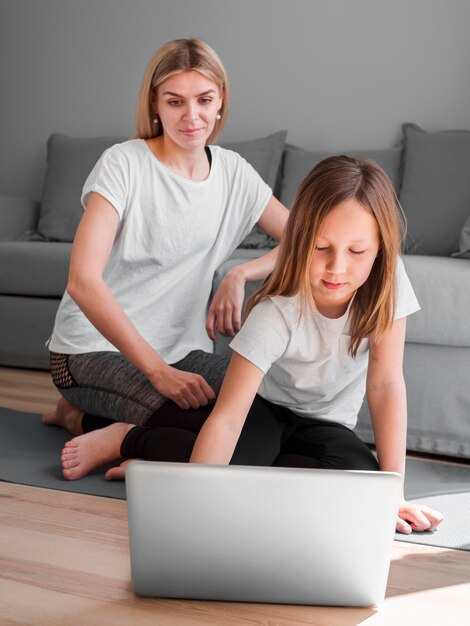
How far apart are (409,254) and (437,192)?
0.23 m

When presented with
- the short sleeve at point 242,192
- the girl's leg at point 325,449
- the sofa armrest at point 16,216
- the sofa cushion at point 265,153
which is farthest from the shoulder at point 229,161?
the sofa armrest at point 16,216

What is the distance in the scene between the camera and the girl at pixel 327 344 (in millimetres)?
1299

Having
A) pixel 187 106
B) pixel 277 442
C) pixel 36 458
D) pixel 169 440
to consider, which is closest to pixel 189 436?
pixel 169 440

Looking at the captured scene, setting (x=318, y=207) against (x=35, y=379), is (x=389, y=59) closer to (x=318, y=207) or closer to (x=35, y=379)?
(x=35, y=379)

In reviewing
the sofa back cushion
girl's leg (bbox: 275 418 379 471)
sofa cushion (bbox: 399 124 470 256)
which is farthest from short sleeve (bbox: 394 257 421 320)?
the sofa back cushion

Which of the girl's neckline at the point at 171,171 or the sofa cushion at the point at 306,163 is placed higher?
the girl's neckline at the point at 171,171

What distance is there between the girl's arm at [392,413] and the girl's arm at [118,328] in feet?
1.10

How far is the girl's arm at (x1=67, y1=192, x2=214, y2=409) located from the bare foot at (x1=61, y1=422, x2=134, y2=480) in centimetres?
15

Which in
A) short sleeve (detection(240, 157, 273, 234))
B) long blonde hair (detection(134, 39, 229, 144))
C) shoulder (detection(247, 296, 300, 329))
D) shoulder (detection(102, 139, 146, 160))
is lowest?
shoulder (detection(247, 296, 300, 329))

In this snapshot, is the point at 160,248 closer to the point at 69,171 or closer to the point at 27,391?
the point at 27,391

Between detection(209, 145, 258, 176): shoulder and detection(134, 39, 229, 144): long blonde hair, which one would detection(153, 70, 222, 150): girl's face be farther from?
detection(209, 145, 258, 176): shoulder

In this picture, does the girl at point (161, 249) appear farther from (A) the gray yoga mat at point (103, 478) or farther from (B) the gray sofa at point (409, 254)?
(B) the gray sofa at point (409, 254)

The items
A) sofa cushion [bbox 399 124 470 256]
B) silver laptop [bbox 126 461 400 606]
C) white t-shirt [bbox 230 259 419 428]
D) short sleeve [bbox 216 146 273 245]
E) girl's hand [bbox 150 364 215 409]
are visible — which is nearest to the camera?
silver laptop [bbox 126 461 400 606]

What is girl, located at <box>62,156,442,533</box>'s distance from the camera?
4.26ft
